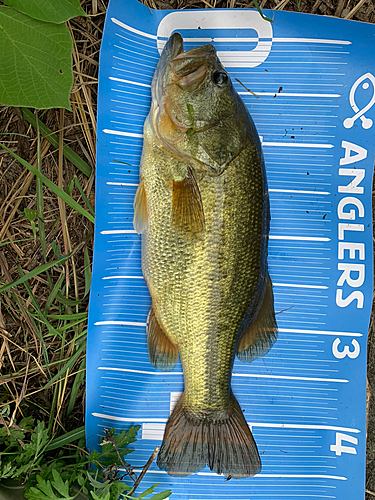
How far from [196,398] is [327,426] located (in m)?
0.83

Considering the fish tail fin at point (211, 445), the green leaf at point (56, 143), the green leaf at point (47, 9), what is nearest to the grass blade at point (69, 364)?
the fish tail fin at point (211, 445)

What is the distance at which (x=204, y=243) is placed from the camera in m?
1.60

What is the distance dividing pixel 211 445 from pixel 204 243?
1.08 meters

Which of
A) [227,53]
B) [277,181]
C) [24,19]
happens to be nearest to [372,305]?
[277,181]

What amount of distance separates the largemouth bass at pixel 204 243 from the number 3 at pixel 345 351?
1.50ft

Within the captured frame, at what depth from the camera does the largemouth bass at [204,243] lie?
1590mm

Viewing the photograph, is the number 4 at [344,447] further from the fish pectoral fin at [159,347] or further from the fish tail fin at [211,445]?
the fish pectoral fin at [159,347]

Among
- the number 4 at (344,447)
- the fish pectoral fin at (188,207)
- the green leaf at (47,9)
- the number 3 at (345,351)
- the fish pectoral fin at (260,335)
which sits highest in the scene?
the green leaf at (47,9)

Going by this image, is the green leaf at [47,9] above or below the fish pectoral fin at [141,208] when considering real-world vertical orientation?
above

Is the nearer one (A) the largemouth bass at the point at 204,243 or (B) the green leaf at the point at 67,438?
(A) the largemouth bass at the point at 204,243

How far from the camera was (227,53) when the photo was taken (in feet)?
6.41

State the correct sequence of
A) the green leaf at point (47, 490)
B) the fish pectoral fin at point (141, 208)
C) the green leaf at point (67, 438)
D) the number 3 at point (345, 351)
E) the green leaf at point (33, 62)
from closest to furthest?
1. the green leaf at point (47, 490)
2. the green leaf at point (33, 62)
3. the fish pectoral fin at point (141, 208)
4. the green leaf at point (67, 438)
5. the number 3 at point (345, 351)

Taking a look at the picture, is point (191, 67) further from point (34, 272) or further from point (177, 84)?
point (34, 272)

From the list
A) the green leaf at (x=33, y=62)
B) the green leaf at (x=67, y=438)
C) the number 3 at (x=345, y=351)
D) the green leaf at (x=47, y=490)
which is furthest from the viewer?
the number 3 at (x=345, y=351)
